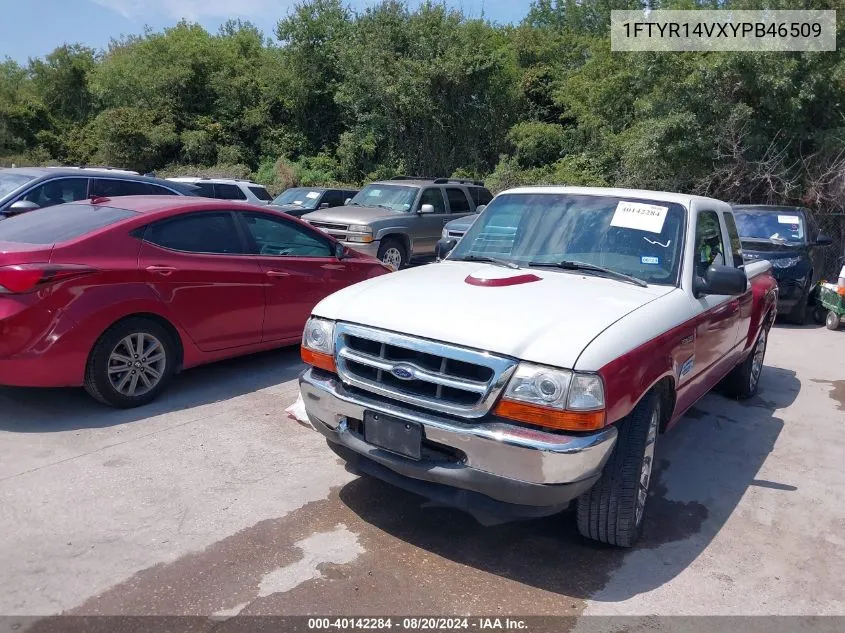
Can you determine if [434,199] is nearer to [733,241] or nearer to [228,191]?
[228,191]

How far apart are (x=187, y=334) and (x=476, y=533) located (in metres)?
3.12

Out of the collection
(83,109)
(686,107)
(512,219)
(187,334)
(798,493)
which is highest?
(83,109)

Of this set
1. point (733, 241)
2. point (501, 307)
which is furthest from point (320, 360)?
point (733, 241)

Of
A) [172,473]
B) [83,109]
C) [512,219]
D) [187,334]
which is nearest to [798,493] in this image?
[512,219]

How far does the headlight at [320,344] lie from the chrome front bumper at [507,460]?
0.51m

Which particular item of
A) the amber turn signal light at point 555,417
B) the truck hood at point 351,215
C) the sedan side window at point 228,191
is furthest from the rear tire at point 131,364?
the sedan side window at point 228,191

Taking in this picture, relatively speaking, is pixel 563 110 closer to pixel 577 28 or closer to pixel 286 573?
pixel 577 28

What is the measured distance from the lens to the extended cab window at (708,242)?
483cm

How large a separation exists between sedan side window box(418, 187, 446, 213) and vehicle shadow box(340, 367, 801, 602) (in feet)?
30.6

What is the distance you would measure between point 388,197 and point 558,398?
11.4 metres

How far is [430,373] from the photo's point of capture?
3.57 meters

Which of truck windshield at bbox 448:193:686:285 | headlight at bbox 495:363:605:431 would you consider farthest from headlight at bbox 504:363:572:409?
truck windshield at bbox 448:193:686:285

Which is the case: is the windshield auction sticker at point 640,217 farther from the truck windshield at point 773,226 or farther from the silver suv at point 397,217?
the silver suv at point 397,217

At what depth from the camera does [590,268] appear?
459 cm
